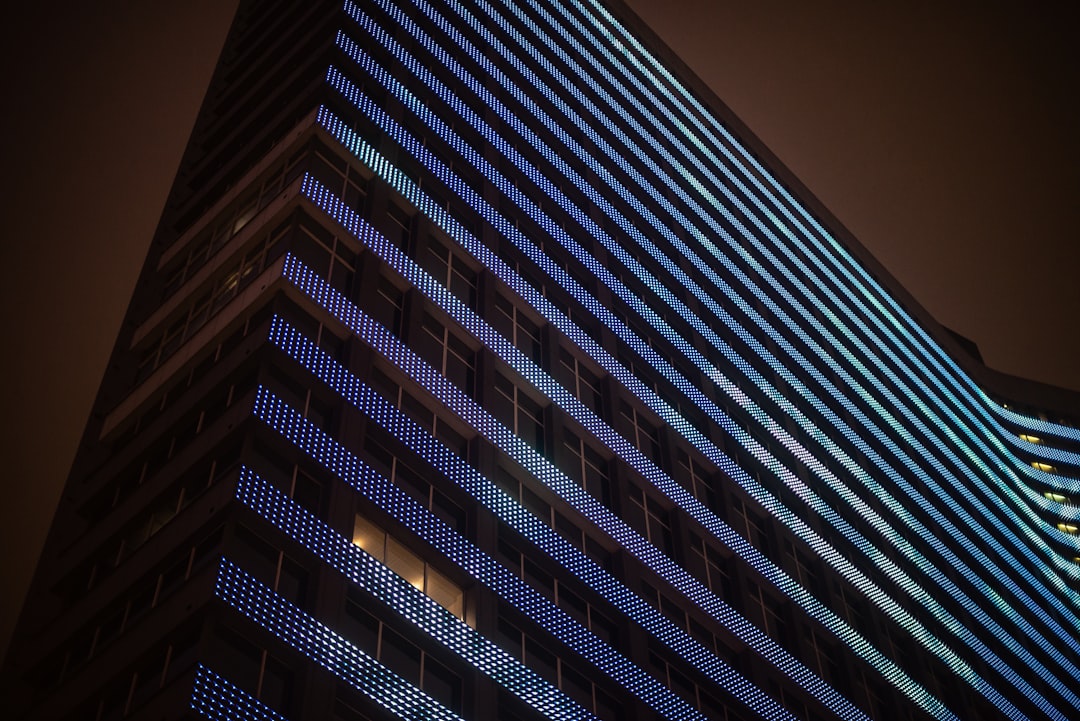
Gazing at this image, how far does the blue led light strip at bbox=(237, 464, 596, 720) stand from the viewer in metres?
27.5

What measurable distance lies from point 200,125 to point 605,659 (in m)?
32.9

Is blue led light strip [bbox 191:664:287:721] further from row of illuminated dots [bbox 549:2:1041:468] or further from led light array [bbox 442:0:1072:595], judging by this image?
row of illuminated dots [bbox 549:2:1041:468]

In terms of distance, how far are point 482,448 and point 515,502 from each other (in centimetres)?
216

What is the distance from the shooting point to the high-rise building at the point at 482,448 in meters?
27.9

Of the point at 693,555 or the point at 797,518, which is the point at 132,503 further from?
the point at 797,518

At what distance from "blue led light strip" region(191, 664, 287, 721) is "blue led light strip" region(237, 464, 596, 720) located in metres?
4.68

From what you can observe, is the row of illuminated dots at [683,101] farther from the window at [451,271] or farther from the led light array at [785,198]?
the window at [451,271]

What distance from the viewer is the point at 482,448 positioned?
35.8 meters

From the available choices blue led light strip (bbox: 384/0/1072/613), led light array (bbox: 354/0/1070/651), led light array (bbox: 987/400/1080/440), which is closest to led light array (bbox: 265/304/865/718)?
led light array (bbox: 354/0/1070/651)

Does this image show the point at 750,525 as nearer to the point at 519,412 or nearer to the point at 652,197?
the point at 519,412

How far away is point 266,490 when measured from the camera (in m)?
27.7

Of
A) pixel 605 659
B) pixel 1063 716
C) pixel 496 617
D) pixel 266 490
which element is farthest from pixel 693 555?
pixel 1063 716

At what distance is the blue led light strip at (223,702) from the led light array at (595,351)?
22.9m

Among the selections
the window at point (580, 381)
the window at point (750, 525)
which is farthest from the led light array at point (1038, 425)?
the window at point (580, 381)
